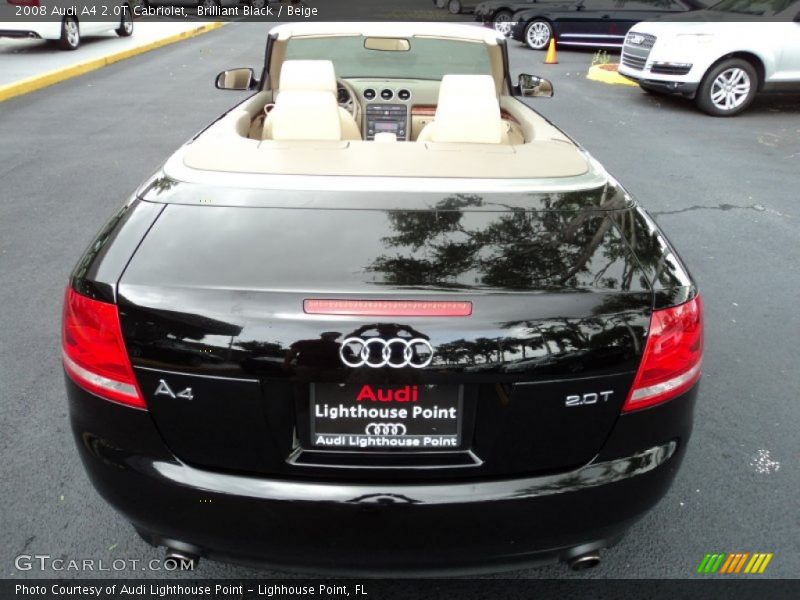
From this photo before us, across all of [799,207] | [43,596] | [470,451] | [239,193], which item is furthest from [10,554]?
[799,207]

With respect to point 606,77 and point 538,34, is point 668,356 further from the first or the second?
point 538,34

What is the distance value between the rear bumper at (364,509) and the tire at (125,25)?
1855 cm

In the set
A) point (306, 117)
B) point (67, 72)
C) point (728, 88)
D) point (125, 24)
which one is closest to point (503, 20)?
point (125, 24)

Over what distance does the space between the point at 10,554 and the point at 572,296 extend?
2139 millimetres

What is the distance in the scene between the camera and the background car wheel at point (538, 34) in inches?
661

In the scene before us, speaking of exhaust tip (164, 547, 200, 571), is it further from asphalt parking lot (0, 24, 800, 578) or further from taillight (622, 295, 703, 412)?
taillight (622, 295, 703, 412)

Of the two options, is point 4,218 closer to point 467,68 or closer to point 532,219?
point 467,68

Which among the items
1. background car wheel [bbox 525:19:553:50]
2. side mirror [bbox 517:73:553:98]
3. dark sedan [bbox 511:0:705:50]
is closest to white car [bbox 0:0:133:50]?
dark sedan [bbox 511:0:705:50]

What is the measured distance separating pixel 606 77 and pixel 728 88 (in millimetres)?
3304

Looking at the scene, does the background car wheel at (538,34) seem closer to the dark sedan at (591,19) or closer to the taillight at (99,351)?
the dark sedan at (591,19)

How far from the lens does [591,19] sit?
16.5 metres

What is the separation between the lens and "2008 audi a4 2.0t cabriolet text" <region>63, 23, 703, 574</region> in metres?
1.78

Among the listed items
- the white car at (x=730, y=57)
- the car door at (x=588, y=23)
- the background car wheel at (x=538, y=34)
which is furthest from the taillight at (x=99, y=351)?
the background car wheel at (x=538, y=34)

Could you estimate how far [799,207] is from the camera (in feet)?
21.6
